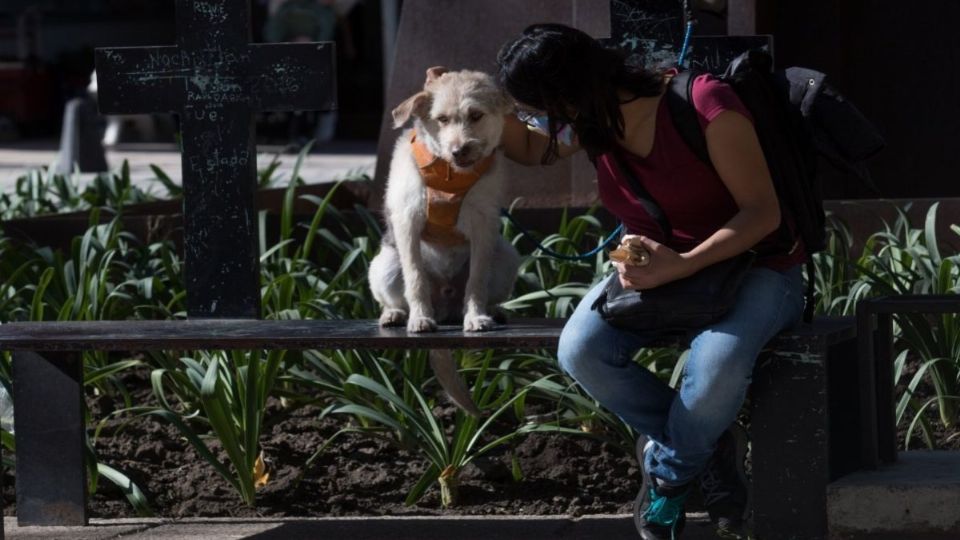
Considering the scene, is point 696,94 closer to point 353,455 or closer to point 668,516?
point 668,516

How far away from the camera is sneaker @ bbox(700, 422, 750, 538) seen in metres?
3.87

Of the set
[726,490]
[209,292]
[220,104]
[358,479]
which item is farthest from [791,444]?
[220,104]

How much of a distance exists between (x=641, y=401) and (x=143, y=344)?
4.28ft

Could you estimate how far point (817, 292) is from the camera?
5.13m

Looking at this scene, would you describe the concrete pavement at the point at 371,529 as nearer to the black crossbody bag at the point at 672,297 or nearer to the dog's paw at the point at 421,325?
the dog's paw at the point at 421,325

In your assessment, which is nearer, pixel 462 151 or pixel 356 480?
pixel 462 151

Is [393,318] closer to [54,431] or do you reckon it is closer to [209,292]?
[209,292]

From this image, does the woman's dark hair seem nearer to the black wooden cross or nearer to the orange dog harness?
the orange dog harness

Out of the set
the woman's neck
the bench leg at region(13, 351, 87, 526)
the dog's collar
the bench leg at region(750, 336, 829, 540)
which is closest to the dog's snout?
the dog's collar

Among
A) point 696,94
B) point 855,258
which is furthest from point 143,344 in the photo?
point 855,258

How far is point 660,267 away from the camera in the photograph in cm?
365

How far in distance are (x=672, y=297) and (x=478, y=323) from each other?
68 cm

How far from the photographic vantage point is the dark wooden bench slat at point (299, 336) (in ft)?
13.0

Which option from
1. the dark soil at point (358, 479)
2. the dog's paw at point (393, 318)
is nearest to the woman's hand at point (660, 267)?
the dog's paw at point (393, 318)
